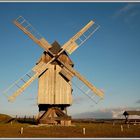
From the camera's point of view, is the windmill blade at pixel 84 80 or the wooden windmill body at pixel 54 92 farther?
the wooden windmill body at pixel 54 92

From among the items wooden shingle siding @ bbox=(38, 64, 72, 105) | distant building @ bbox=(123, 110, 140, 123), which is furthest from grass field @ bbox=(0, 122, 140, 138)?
distant building @ bbox=(123, 110, 140, 123)

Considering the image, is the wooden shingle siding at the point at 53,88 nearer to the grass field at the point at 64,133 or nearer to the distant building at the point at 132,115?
the grass field at the point at 64,133

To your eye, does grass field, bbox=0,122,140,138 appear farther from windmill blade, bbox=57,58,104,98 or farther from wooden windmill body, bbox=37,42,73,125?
windmill blade, bbox=57,58,104,98

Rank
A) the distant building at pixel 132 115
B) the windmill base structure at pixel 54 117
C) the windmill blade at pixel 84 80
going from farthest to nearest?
the distant building at pixel 132 115 → the windmill base structure at pixel 54 117 → the windmill blade at pixel 84 80

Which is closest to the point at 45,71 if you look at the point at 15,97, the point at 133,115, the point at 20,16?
the point at 15,97

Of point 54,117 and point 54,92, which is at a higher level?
point 54,92

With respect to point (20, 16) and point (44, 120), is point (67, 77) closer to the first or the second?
point (44, 120)

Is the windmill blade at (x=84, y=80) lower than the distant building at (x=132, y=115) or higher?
higher

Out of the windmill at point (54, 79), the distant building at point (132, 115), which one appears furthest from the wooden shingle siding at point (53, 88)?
the distant building at point (132, 115)

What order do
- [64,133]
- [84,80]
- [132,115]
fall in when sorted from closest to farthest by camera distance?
[64,133]
[84,80]
[132,115]

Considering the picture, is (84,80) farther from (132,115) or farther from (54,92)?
(132,115)

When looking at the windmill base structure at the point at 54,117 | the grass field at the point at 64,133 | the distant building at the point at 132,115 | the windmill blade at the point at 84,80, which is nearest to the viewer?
the grass field at the point at 64,133

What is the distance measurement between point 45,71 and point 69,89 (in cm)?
376

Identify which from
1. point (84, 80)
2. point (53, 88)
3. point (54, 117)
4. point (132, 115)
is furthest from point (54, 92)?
point (132, 115)
